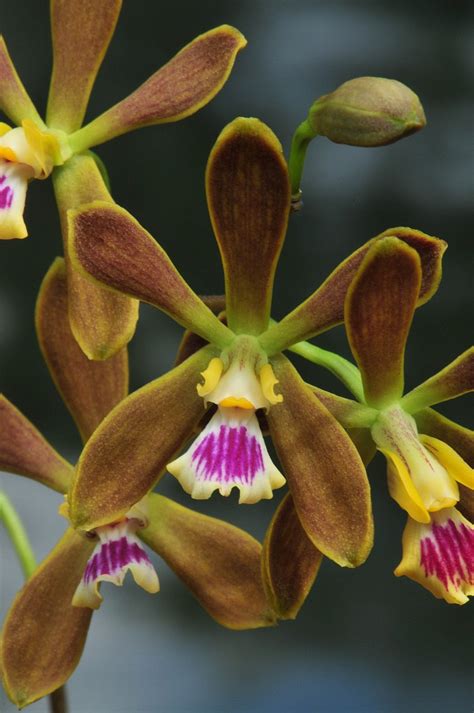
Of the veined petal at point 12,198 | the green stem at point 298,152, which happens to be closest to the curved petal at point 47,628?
the veined petal at point 12,198

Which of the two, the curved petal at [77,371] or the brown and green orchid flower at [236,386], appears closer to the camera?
the brown and green orchid flower at [236,386]

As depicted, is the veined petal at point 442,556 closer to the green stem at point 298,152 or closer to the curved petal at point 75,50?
the green stem at point 298,152

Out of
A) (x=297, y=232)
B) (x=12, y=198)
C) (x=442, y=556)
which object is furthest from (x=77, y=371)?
(x=297, y=232)

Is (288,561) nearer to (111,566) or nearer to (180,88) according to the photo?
(111,566)

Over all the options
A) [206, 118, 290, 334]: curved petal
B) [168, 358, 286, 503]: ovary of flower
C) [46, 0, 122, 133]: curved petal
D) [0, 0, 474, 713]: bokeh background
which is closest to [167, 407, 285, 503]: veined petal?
[168, 358, 286, 503]: ovary of flower

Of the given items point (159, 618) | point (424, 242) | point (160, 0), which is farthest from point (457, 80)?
point (424, 242)

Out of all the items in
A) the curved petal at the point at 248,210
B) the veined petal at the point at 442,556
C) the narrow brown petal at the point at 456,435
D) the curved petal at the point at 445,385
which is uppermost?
the curved petal at the point at 248,210

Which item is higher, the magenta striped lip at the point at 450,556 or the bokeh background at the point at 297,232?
the bokeh background at the point at 297,232

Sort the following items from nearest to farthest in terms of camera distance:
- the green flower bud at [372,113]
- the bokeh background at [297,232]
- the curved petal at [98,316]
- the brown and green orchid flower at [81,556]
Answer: the green flower bud at [372,113] < the curved petal at [98,316] < the brown and green orchid flower at [81,556] < the bokeh background at [297,232]
